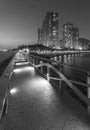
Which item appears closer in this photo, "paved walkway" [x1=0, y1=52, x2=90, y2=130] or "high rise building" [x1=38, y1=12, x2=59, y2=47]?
"paved walkway" [x1=0, y1=52, x2=90, y2=130]

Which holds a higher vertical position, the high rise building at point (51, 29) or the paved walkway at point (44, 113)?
the high rise building at point (51, 29)

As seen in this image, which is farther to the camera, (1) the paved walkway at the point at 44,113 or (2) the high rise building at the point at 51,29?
(2) the high rise building at the point at 51,29

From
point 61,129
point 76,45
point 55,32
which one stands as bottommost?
point 61,129

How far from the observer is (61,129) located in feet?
7.69

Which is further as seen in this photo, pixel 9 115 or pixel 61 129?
pixel 9 115

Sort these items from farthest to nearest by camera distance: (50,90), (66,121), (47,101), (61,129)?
(50,90)
(47,101)
(66,121)
(61,129)

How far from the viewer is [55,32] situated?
549 feet

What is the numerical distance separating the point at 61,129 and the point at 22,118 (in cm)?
100

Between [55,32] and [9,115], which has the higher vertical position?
[55,32]

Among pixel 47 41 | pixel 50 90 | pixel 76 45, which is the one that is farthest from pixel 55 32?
pixel 50 90

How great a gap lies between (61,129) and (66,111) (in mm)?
693

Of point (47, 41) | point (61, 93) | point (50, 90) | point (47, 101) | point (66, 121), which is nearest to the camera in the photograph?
point (66, 121)

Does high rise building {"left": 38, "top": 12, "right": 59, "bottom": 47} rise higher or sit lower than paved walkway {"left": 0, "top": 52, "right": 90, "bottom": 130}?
higher

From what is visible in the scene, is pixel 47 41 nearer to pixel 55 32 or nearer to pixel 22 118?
pixel 55 32
